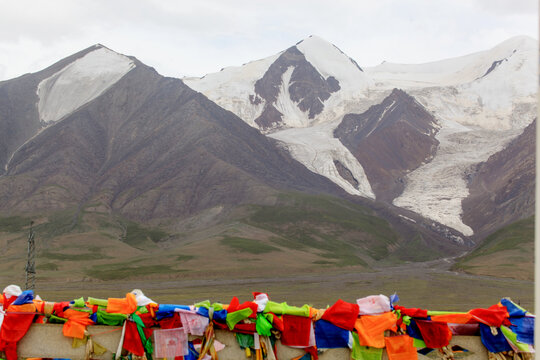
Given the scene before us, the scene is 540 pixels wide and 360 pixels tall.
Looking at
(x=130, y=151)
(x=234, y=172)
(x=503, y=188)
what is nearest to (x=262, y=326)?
(x=234, y=172)

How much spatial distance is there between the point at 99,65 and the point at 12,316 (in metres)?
181

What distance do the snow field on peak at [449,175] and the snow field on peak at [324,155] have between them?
12575mm

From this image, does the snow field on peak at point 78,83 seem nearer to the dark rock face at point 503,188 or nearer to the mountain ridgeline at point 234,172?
the mountain ridgeline at point 234,172

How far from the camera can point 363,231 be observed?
114 m

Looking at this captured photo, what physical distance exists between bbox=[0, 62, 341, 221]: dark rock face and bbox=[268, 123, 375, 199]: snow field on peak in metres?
7.51

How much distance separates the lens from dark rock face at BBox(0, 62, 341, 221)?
4653 inches

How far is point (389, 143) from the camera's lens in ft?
607

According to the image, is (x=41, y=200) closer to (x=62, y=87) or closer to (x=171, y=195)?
(x=171, y=195)

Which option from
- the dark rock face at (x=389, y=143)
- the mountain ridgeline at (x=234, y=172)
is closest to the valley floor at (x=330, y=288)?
the mountain ridgeline at (x=234, y=172)

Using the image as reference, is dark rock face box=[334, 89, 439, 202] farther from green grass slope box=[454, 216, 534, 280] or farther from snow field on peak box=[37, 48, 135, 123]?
snow field on peak box=[37, 48, 135, 123]

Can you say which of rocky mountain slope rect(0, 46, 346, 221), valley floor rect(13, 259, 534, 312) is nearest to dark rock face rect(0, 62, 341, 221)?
rocky mountain slope rect(0, 46, 346, 221)

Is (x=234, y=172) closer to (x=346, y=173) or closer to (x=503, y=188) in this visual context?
(x=346, y=173)

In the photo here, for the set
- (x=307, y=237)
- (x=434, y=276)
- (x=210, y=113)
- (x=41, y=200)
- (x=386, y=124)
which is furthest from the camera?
(x=386, y=124)

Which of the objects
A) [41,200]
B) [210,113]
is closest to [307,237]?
[41,200]
